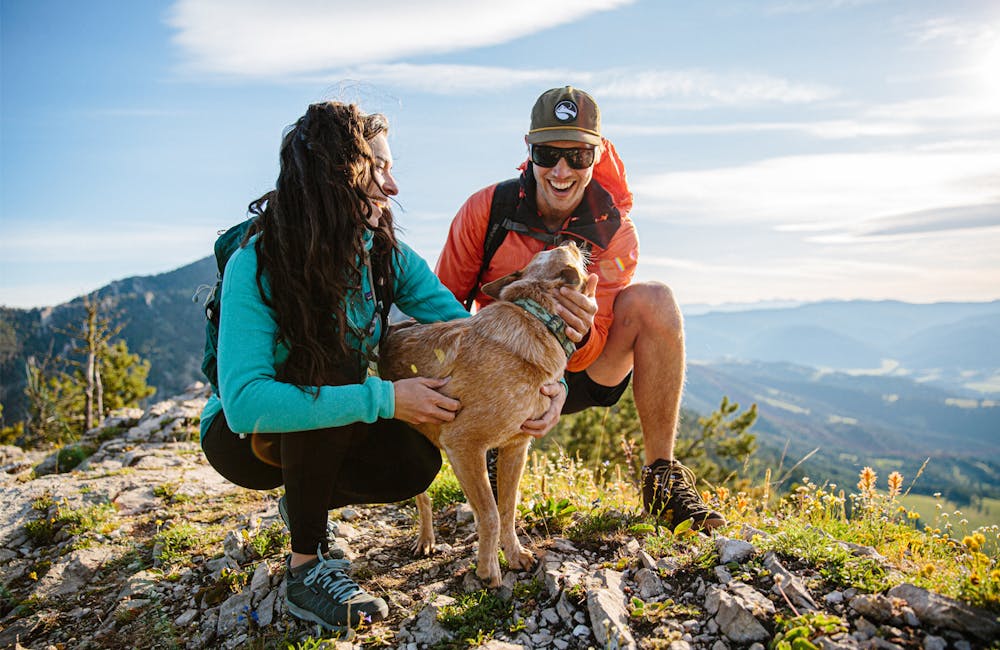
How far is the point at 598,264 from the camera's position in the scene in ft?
16.5

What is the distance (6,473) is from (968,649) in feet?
35.3

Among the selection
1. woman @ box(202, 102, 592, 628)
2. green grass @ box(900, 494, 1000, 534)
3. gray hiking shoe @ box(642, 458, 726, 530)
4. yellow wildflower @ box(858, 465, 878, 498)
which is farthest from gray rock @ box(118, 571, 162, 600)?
yellow wildflower @ box(858, 465, 878, 498)

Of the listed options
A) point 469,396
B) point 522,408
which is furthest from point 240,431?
point 522,408

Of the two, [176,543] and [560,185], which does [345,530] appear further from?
[560,185]

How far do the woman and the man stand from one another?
1.06 meters

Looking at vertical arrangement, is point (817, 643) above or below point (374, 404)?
below

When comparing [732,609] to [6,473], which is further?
[6,473]

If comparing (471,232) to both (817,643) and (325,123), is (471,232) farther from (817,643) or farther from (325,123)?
(817,643)

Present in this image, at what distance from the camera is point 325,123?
11.1ft

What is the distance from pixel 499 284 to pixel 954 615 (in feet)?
10.1

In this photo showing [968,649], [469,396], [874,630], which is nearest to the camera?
A: [968,649]

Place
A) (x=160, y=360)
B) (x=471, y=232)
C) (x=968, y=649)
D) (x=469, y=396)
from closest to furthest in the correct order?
(x=968, y=649) < (x=469, y=396) < (x=471, y=232) < (x=160, y=360)

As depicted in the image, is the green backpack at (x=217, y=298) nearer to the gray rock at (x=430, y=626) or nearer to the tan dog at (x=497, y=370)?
the tan dog at (x=497, y=370)

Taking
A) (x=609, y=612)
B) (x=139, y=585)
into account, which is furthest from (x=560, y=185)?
(x=139, y=585)
